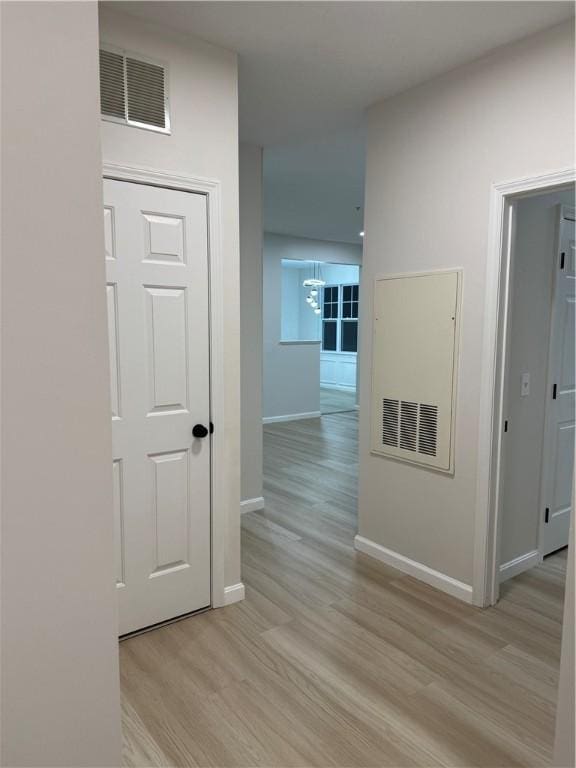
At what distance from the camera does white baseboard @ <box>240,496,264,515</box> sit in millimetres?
4199

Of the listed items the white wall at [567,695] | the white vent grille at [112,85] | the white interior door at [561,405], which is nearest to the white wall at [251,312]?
the white vent grille at [112,85]

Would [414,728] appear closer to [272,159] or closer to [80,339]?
[80,339]

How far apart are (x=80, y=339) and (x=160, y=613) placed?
222 cm

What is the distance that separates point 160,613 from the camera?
2.62 metres

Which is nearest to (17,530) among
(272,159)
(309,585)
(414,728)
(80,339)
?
(80,339)

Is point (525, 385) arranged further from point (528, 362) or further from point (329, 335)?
point (329, 335)

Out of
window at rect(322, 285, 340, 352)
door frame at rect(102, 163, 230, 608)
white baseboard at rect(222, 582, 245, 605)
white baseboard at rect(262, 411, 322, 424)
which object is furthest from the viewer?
window at rect(322, 285, 340, 352)

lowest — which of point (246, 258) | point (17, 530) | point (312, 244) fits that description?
point (17, 530)

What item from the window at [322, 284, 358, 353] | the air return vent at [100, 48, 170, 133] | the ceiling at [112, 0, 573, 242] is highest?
the ceiling at [112, 0, 573, 242]

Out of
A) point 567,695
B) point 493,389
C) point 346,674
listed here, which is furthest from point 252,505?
point 567,695

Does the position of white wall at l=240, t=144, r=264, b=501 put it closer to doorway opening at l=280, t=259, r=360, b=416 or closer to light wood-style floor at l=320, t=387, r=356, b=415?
light wood-style floor at l=320, t=387, r=356, b=415

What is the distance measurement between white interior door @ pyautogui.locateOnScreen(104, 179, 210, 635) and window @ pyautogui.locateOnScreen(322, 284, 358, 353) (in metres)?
8.83

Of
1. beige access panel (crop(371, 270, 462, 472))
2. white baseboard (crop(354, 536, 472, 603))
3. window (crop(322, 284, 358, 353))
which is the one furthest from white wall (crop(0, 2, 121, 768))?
window (crop(322, 284, 358, 353))

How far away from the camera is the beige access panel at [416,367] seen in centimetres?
290
